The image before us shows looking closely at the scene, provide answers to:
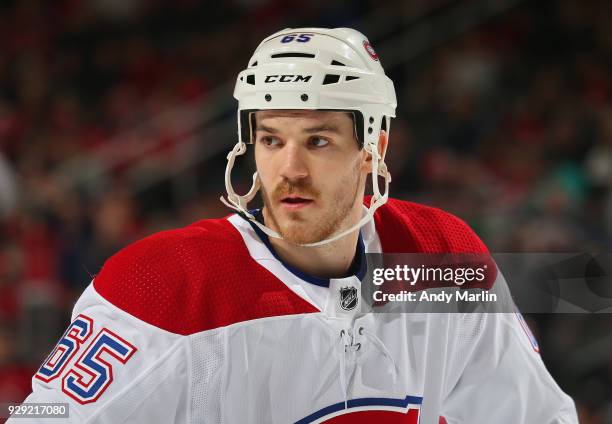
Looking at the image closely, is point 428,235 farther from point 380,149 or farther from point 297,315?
point 297,315

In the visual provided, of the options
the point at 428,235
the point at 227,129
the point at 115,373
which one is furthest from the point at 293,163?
the point at 227,129

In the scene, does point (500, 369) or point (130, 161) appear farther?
point (130, 161)

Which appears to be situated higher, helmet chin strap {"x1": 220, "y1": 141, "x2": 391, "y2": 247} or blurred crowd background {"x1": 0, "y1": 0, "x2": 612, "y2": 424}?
blurred crowd background {"x1": 0, "y1": 0, "x2": 612, "y2": 424}

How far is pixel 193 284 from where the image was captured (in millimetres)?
1794

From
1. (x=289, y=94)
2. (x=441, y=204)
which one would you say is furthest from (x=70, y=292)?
(x=289, y=94)

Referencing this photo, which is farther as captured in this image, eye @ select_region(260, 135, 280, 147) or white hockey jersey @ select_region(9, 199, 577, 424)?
eye @ select_region(260, 135, 280, 147)

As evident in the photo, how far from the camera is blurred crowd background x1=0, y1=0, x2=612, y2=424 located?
439 cm

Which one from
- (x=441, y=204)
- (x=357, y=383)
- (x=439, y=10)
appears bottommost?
(x=357, y=383)

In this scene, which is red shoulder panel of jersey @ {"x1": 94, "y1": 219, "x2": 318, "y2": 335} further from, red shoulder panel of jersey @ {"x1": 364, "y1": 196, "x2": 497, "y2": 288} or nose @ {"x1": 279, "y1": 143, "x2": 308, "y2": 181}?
red shoulder panel of jersey @ {"x1": 364, "y1": 196, "x2": 497, "y2": 288}

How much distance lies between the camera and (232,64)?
20.9 feet

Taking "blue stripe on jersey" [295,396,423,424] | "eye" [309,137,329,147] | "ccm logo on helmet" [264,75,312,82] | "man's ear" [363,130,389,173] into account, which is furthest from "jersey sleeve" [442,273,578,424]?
"ccm logo on helmet" [264,75,312,82]

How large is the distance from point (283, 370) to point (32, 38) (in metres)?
5.48

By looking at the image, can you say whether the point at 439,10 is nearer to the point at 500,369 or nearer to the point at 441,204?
the point at 441,204

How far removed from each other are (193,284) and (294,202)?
0.28 meters
